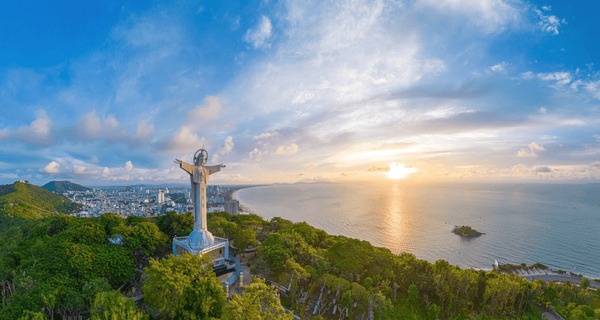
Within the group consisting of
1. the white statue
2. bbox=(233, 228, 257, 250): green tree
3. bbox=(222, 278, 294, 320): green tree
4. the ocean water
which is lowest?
the ocean water

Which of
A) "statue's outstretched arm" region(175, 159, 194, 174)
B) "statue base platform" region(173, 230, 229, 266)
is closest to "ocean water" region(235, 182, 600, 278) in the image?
"statue base platform" region(173, 230, 229, 266)

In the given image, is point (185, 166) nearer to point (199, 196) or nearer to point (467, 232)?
point (199, 196)

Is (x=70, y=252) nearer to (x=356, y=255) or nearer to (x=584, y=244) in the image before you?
(x=356, y=255)

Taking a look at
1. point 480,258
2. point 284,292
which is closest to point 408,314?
point 284,292

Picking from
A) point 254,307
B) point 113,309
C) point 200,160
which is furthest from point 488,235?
point 113,309

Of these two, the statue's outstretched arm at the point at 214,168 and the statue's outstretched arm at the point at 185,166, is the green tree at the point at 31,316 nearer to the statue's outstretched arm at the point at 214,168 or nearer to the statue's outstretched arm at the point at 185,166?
the statue's outstretched arm at the point at 185,166

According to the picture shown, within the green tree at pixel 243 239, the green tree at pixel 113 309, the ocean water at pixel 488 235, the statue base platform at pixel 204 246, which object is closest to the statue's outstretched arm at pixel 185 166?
the statue base platform at pixel 204 246

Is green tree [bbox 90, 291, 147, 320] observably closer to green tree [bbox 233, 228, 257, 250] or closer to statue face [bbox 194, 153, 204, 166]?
statue face [bbox 194, 153, 204, 166]
